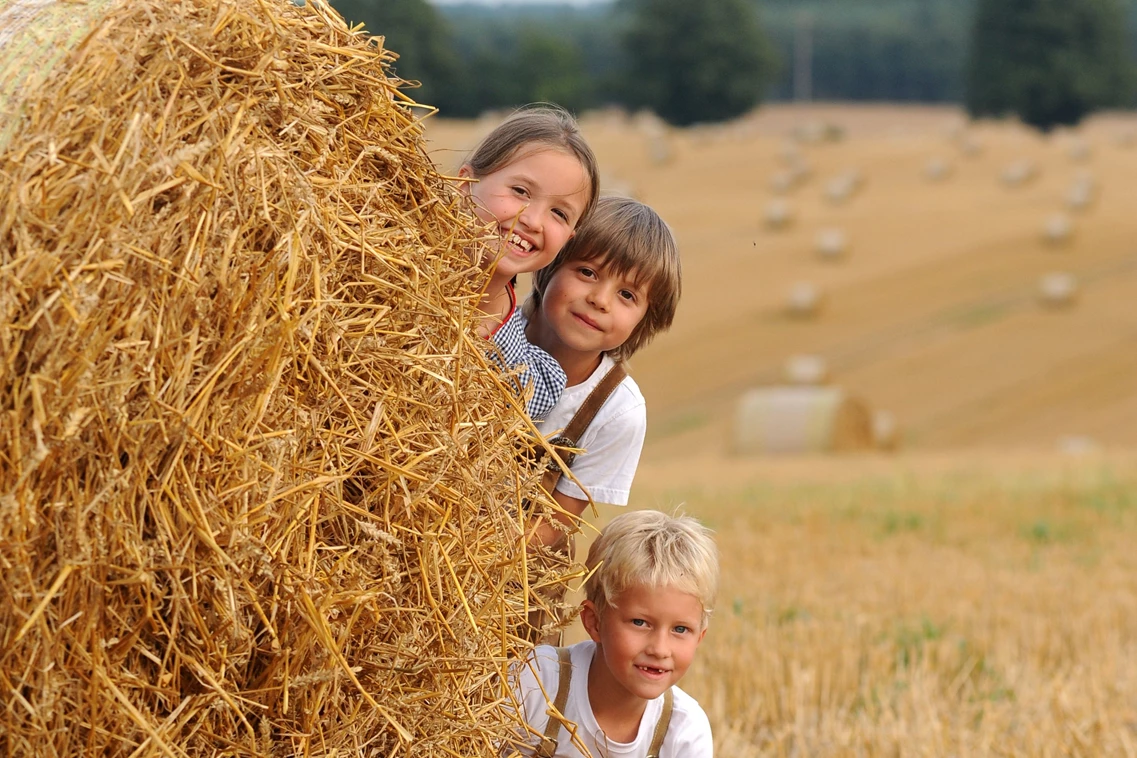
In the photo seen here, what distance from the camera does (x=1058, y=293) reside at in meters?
A: 25.8

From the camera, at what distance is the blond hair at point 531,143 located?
139 inches

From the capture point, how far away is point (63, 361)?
2.36 m

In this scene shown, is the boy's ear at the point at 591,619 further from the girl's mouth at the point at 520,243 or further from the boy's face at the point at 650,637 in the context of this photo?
the girl's mouth at the point at 520,243

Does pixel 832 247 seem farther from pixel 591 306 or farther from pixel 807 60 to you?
pixel 807 60

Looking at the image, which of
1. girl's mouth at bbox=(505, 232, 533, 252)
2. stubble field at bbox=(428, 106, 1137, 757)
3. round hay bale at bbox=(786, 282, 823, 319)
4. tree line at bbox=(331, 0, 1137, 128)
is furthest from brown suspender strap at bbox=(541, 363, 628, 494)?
tree line at bbox=(331, 0, 1137, 128)

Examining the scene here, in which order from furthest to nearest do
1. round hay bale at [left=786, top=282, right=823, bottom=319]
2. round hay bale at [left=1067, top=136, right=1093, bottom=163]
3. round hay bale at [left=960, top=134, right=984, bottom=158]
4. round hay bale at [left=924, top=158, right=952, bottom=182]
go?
round hay bale at [left=960, top=134, right=984, bottom=158], round hay bale at [left=1067, top=136, right=1093, bottom=163], round hay bale at [left=924, top=158, right=952, bottom=182], round hay bale at [left=786, top=282, right=823, bottom=319]

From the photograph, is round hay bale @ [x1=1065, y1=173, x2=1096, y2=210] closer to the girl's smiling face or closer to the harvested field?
the harvested field

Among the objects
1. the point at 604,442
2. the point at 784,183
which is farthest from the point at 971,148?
the point at 604,442

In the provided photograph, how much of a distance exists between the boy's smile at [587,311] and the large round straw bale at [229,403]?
2.11 ft

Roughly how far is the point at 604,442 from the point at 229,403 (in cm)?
134

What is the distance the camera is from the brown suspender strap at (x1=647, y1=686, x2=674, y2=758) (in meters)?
3.64

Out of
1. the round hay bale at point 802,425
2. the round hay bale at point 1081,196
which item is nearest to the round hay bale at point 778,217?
the round hay bale at point 1081,196

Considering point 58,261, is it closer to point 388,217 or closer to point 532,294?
point 388,217

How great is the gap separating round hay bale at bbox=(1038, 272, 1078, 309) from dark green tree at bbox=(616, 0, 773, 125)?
45463mm
